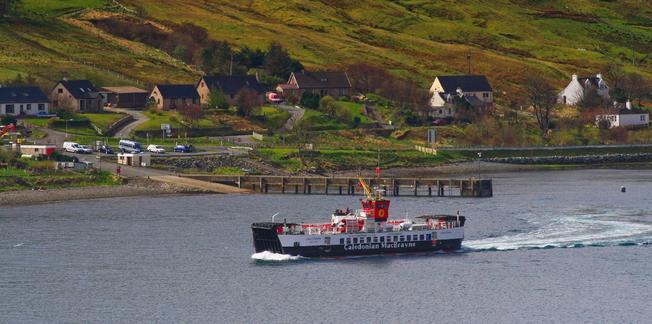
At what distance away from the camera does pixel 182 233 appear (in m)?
108

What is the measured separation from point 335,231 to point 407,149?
219ft

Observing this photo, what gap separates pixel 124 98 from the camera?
7288 inches

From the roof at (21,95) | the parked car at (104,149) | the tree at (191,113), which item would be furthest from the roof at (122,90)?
the parked car at (104,149)

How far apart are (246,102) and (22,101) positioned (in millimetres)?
29035

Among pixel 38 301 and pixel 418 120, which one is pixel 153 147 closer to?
pixel 418 120

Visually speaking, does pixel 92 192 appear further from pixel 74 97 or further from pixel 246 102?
pixel 246 102

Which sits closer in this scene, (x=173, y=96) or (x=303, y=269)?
(x=303, y=269)

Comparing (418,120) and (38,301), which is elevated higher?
(418,120)

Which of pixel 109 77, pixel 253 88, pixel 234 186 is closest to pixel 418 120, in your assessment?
pixel 253 88

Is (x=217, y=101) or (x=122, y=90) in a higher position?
(x=122, y=90)

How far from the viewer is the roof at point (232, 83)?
7584 inches

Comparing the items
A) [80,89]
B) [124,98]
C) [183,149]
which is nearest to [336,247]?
[183,149]

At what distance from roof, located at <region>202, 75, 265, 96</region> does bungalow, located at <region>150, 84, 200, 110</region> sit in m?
6.14

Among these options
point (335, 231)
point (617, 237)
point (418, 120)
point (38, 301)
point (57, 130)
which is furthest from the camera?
point (418, 120)
